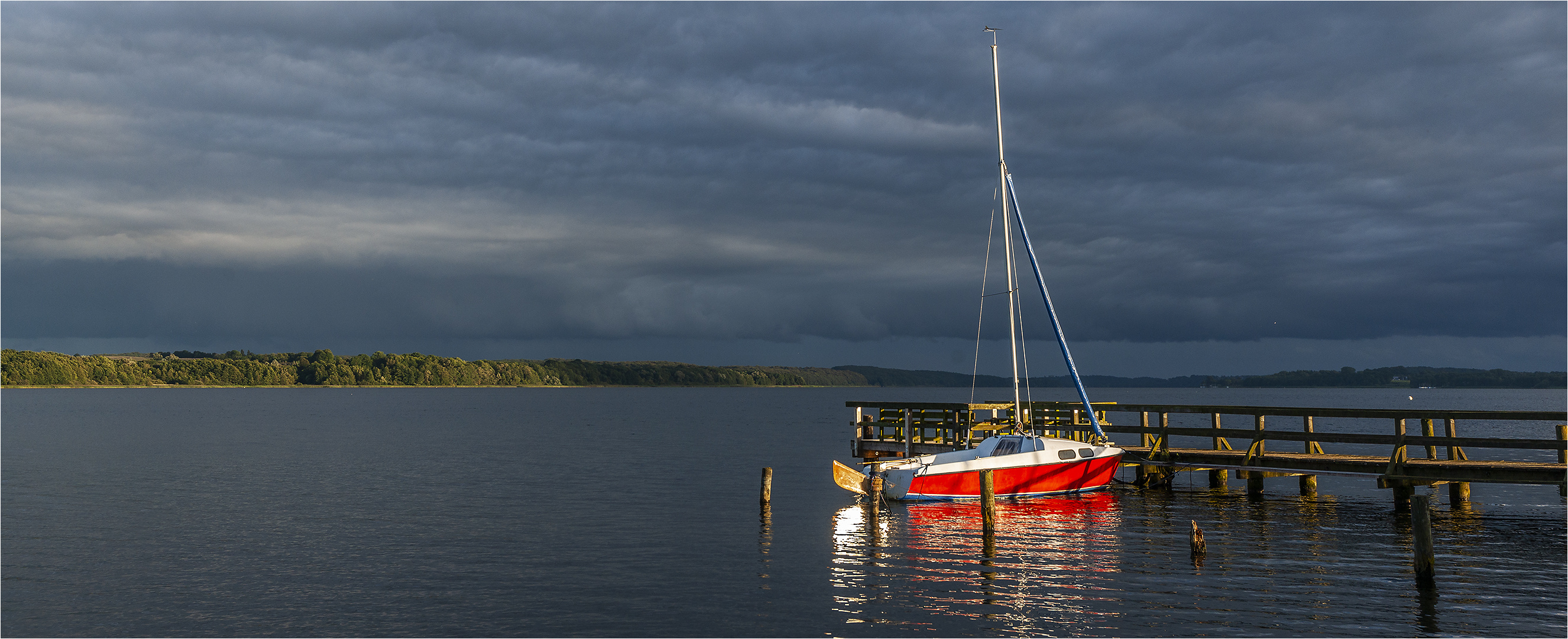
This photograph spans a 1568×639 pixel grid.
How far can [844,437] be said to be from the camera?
92000 mm

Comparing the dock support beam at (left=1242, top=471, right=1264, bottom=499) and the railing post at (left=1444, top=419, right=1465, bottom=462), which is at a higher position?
the railing post at (left=1444, top=419, right=1465, bottom=462)

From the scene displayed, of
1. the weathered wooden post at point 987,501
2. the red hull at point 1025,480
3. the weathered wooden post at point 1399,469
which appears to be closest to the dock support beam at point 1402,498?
the weathered wooden post at point 1399,469

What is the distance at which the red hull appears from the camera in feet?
107

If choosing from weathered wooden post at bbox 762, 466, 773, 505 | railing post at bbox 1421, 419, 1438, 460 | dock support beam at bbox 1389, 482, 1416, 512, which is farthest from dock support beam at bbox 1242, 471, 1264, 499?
weathered wooden post at bbox 762, 466, 773, 505

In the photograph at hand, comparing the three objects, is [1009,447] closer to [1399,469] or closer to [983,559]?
[983,559]

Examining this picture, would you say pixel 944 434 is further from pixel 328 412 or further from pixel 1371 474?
pixel 328 412

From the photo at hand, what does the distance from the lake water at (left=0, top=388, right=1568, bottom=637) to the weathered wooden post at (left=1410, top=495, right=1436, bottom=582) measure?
471mm

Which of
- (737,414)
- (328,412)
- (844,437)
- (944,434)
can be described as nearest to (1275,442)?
(844,437)

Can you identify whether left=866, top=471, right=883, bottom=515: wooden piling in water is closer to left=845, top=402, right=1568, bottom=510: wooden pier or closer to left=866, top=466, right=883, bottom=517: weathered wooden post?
left=866, top=466, right=883, bottom=517: weathered wooden post

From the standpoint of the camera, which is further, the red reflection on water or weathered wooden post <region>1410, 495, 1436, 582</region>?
the red reflection on water

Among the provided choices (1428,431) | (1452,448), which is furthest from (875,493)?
(1452,448)

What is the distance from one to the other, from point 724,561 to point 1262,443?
19587 millimetres

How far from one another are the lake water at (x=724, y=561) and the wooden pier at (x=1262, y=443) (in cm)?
144

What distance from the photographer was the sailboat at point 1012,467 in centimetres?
3250
